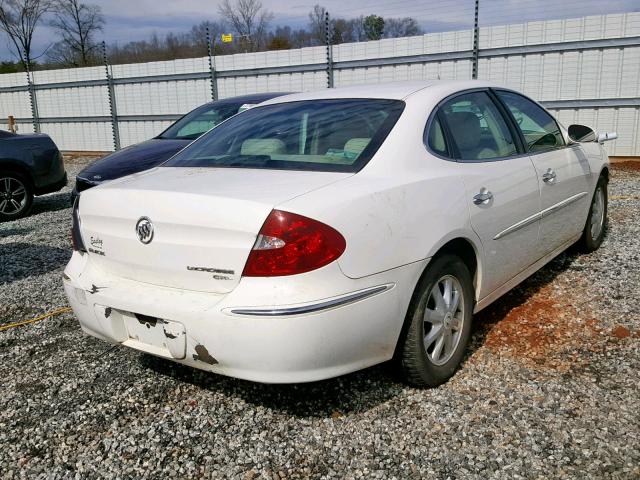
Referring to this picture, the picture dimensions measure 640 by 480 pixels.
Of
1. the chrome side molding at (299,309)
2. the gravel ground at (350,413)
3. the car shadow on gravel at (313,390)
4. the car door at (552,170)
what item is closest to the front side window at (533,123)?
the car door at (552,170)

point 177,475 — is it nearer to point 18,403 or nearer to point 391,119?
point 18,403

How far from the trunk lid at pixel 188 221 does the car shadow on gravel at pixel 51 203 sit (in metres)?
6.81

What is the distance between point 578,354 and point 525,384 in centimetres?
50

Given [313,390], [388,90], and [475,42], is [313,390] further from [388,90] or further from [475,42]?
[475,42]

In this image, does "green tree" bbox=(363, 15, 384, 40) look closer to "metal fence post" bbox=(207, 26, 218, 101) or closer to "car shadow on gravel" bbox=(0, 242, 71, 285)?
"metal fence post" bbox=(207, 26, 218, 101)

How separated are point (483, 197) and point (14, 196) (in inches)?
288

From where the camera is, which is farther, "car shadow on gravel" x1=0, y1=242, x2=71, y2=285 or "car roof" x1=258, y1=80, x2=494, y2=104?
"car shadow on gravel" x1=0, y1=242, x2=71, y2=285

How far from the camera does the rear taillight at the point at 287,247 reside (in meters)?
2.15

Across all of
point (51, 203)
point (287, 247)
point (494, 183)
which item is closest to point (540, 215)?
point (494, 183)

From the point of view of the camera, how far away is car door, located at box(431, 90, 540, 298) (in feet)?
9.68

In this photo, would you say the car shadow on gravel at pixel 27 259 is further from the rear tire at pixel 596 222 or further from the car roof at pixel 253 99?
the rear tire at pixel 596 222

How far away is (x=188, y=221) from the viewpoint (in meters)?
2.30

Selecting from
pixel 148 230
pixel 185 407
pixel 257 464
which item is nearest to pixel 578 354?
pixel 257 464

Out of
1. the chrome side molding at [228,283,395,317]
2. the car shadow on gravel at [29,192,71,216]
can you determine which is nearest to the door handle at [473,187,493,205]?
the chrome side molding at [228,283,395,317]
